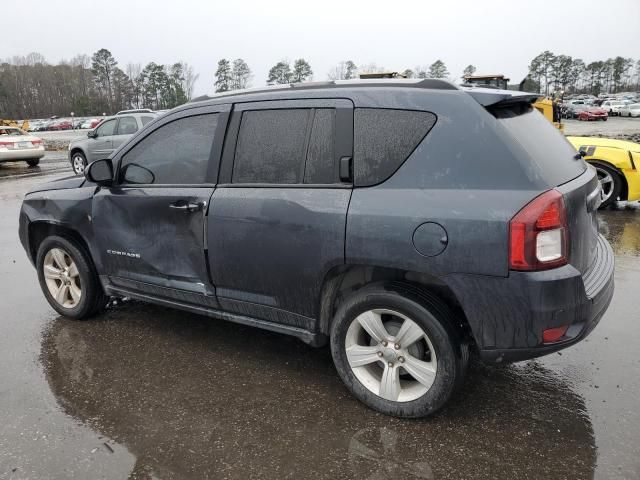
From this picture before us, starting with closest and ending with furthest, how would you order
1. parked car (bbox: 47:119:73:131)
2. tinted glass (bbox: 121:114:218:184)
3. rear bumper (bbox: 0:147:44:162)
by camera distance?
1. tinted glass (bbox: 121:114:218:184)
2. rear bumper (bbox: 0:147:44:162)
3. parked car (bbox: 47:119:73:131)

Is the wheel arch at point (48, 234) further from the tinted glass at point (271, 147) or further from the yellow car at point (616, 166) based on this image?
the yellow car at point (616, 166)

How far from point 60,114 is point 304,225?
127m

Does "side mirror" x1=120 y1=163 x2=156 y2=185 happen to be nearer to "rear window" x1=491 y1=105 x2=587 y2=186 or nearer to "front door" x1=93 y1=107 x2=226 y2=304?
"front door" x1=93 y1=107 x2=226 y2=304

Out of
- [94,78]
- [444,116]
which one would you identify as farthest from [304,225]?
[94,78]

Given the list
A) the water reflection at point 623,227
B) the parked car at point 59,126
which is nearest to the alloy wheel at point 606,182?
the water reflection at point 623,227

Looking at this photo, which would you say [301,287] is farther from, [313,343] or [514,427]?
[514,427]

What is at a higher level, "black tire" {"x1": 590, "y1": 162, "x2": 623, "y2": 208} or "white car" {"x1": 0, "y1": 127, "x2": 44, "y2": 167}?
"white car" {"x1": 0, "y1": 127, "x2": 44, "y2": 167}

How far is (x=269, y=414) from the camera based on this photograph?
3.04 m

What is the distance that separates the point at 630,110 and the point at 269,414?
53.4m

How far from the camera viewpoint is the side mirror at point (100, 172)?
3.87 metres

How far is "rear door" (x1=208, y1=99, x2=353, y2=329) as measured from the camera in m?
2.97

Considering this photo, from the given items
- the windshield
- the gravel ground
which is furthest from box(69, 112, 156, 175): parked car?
the gravel ground

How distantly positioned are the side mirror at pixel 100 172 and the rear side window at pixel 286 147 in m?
1.13

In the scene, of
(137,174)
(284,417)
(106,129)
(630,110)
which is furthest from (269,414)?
(630,110)
